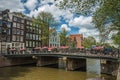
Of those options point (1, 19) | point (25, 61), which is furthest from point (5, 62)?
point (1, 19)

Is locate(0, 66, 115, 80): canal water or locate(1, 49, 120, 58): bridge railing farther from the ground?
locate(1, 49, 120, 58): bridge railing

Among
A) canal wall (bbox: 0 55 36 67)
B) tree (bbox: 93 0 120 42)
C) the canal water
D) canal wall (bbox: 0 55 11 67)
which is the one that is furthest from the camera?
canal wall (bbox: 0 55 36 67)

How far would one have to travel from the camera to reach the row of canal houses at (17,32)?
60969mm

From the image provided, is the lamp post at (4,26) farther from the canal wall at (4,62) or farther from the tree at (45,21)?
the canal wall at (4,62)

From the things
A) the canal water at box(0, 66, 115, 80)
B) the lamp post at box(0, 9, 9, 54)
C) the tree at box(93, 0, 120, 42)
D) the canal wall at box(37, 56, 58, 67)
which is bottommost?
the canal water at box(0, 66, 115, 80)

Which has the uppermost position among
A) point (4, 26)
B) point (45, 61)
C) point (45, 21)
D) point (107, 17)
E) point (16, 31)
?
point (45, 21)

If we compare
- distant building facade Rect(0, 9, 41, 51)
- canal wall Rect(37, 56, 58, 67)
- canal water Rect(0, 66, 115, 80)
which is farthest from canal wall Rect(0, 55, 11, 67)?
distant building facade Rect(0, 9, 41, 51)

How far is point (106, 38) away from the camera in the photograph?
64.1 ft

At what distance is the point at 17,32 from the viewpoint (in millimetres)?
66938

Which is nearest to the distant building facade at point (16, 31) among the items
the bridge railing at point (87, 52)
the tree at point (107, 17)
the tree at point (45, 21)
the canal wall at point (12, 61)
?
the tree at point (45, 21)

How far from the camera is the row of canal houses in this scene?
2400 inches

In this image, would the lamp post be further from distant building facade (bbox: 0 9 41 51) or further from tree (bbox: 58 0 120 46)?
tree (bbox: 58 0 120 46)

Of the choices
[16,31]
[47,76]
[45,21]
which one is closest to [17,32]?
[16,31]

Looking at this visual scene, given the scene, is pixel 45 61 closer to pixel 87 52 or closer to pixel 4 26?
pixel 87 52
